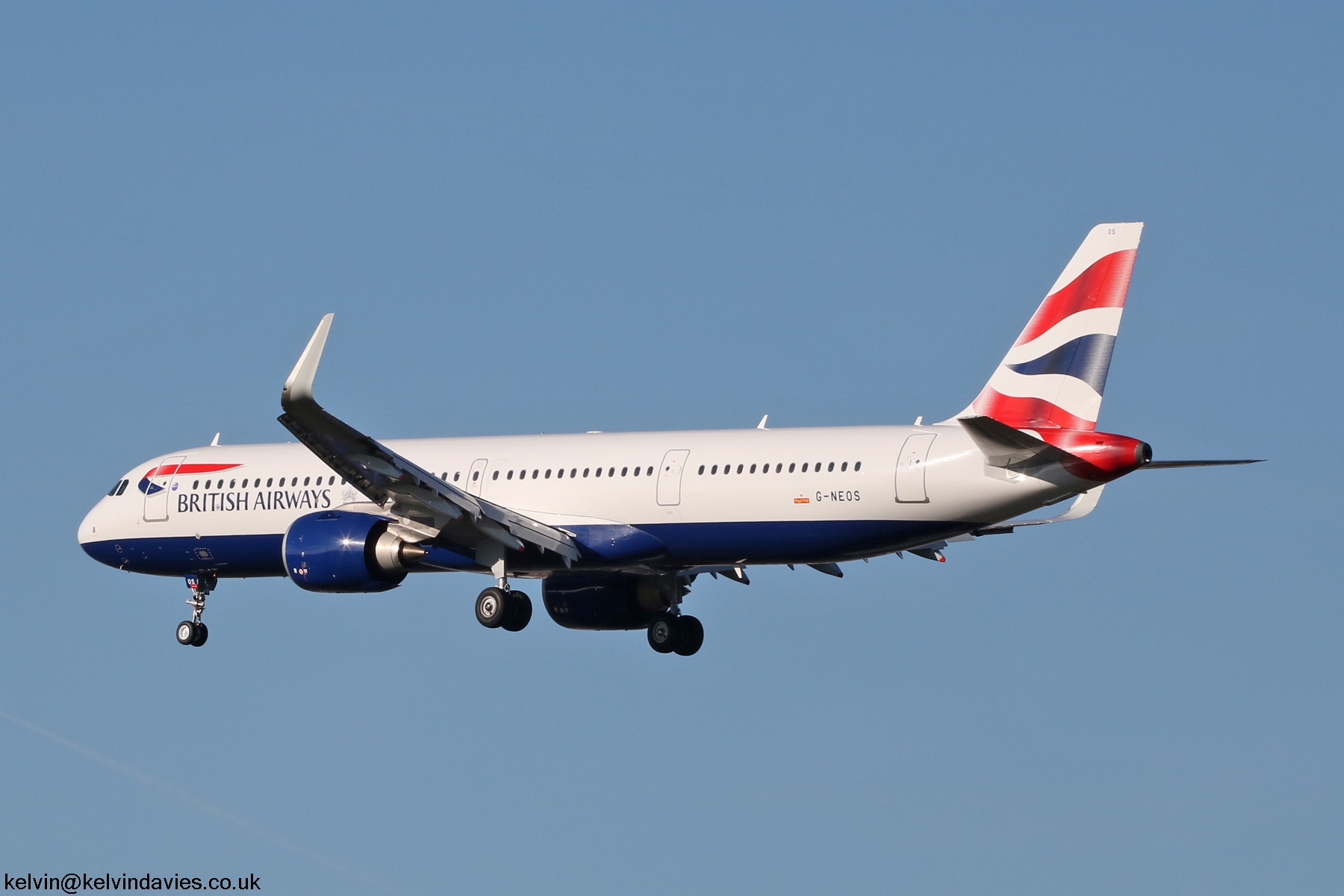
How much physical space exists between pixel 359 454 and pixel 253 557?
288 inches

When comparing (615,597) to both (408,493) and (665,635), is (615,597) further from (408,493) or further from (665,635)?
(408,493)

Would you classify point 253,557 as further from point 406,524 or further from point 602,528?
point 602,528

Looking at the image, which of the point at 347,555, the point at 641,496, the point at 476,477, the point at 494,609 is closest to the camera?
the point at 641,496

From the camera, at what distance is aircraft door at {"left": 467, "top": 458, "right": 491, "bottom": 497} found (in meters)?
44.0

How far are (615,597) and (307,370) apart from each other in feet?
39.8

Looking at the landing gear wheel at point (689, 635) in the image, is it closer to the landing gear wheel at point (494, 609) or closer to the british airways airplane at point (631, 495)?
the british airways airplane at point (631, 495)

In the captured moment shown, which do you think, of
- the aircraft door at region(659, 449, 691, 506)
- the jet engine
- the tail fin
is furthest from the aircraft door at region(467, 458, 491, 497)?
the tail fin

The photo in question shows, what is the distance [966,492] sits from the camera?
124 ft

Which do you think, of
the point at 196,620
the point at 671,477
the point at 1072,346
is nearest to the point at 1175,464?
the point at 1072,346

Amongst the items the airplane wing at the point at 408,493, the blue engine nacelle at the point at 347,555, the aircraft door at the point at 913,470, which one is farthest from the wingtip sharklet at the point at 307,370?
the aircraft door at the point at 913,470

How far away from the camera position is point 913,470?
38.5 metres

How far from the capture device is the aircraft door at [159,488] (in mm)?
47281

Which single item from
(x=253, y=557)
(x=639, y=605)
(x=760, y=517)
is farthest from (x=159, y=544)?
(x=760, y=517)

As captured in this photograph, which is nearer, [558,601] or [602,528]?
[602,528]
